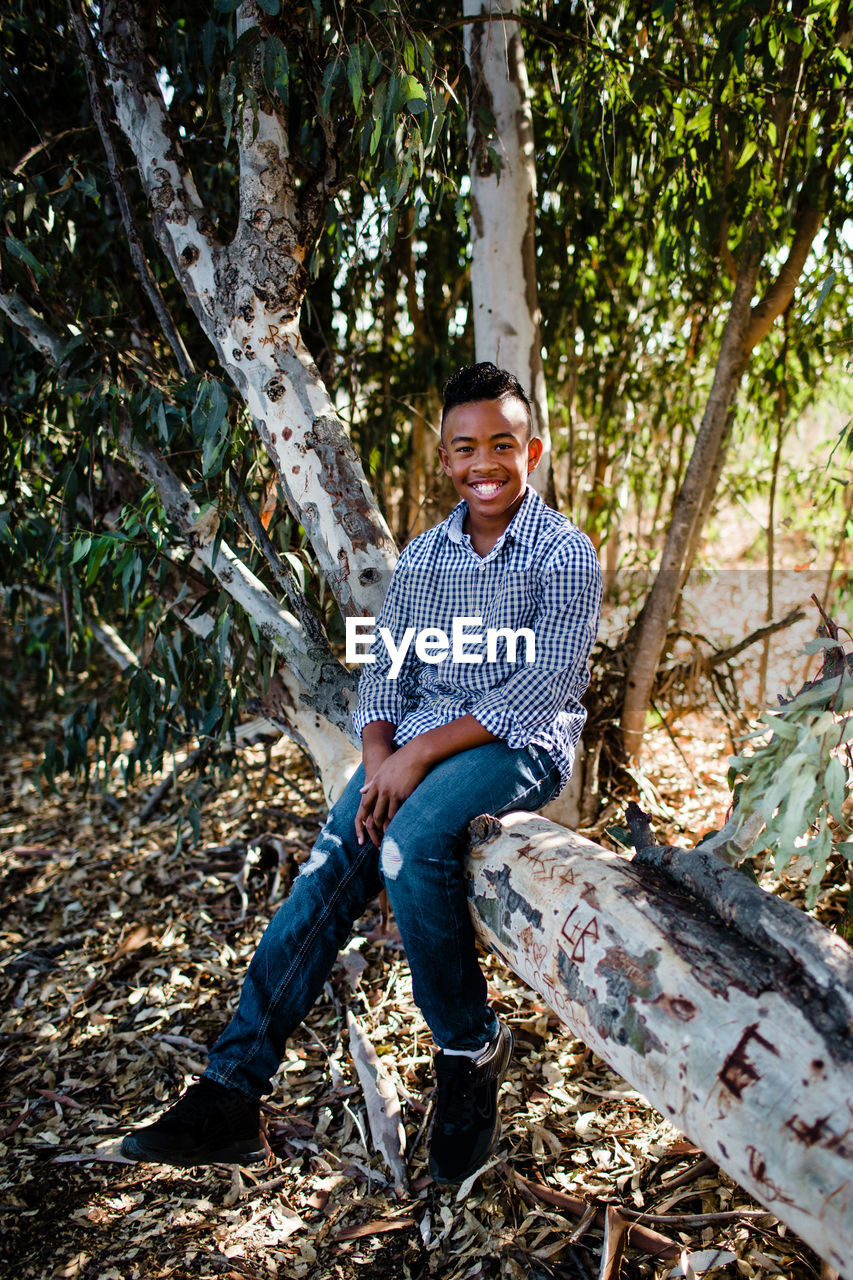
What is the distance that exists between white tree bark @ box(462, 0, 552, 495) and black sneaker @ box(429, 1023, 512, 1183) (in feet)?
4.80

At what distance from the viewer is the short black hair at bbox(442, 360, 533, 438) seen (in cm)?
165

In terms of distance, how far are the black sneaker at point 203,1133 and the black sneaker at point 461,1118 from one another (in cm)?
33

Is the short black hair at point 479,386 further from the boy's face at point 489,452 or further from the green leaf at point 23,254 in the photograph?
the green leaf at point 23,254

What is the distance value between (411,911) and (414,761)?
0.84 feet

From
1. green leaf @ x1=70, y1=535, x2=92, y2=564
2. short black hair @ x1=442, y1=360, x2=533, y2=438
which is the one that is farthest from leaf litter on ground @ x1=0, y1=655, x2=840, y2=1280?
short black hair @ x1=442, y1=360, x2=533, y2=438

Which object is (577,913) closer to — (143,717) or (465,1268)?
(465,1268)

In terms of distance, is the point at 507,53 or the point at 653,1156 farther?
the point at 507,53

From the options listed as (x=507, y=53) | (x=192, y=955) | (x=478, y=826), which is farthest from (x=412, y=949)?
(x=507, y=53)

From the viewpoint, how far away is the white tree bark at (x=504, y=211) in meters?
2.11

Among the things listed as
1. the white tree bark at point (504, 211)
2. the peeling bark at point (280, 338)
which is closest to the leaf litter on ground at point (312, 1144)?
the peeling bark at point (280, 338)

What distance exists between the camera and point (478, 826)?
1449mm

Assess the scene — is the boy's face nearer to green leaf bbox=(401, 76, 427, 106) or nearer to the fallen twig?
green leaf bbox=(401, 76, 427, 106)

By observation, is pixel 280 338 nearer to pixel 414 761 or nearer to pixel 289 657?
pixel 289 657

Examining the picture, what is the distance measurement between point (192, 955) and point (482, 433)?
173 centimetres
